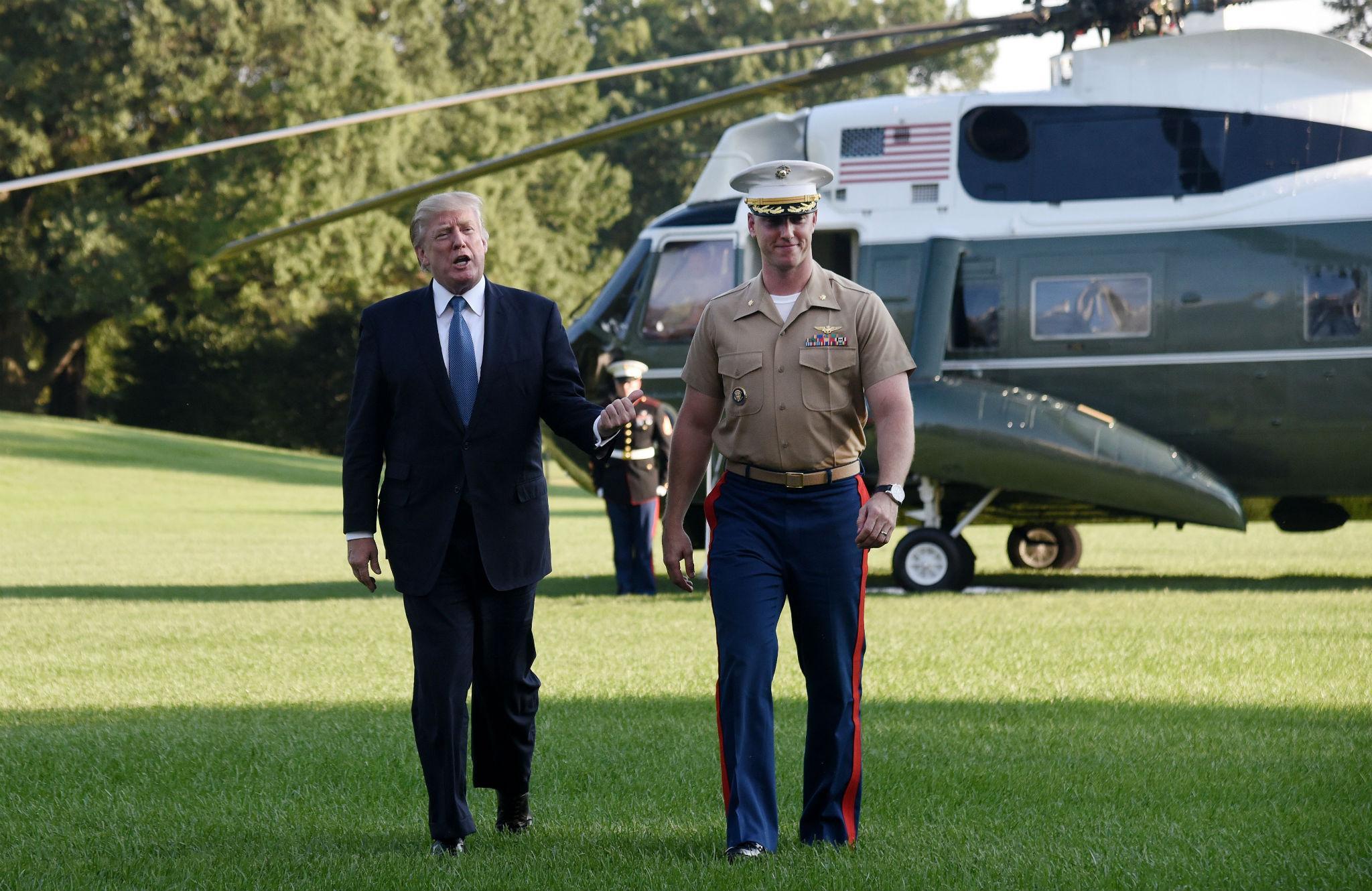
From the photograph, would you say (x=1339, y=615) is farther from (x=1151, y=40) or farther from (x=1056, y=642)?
(x=1151, y=40)

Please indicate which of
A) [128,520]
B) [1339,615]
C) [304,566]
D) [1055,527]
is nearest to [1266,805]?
[1339,615]

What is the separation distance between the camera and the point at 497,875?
4477 millimetres

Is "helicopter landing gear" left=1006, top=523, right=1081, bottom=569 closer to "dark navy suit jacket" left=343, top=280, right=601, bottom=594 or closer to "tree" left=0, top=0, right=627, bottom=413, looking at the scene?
"dark navy suit jacket" left=343, top=280, right=601, bottom=594

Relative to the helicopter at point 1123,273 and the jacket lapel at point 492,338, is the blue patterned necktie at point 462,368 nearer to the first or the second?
the jacket lapel at point 492,338

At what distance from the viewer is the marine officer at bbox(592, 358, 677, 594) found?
1262 cm

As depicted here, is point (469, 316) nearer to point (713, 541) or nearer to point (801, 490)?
point (713, 541)

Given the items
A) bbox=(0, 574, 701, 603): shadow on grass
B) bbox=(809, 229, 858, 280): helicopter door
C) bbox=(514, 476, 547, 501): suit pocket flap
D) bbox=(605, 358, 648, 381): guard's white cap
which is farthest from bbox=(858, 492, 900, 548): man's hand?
bbox=(809, 229, 858, 280): helicopter door

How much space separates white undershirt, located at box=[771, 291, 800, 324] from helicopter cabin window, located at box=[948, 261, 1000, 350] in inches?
315

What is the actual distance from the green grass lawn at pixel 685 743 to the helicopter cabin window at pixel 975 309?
1.98 m

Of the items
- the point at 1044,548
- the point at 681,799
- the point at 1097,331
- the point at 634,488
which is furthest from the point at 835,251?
the point at 681,799

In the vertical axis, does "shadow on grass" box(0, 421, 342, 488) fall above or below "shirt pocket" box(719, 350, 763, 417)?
below

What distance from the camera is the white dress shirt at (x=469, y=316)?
495 centimetres

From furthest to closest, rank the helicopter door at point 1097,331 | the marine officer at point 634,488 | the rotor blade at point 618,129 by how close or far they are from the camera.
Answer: the marine officer at point 634,488 → the helicopter door at point 1097,331 → the rotor blade at point 618,129

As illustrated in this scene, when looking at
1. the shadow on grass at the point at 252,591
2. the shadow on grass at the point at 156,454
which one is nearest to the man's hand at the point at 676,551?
the shadow on grass at the point at 252,591
